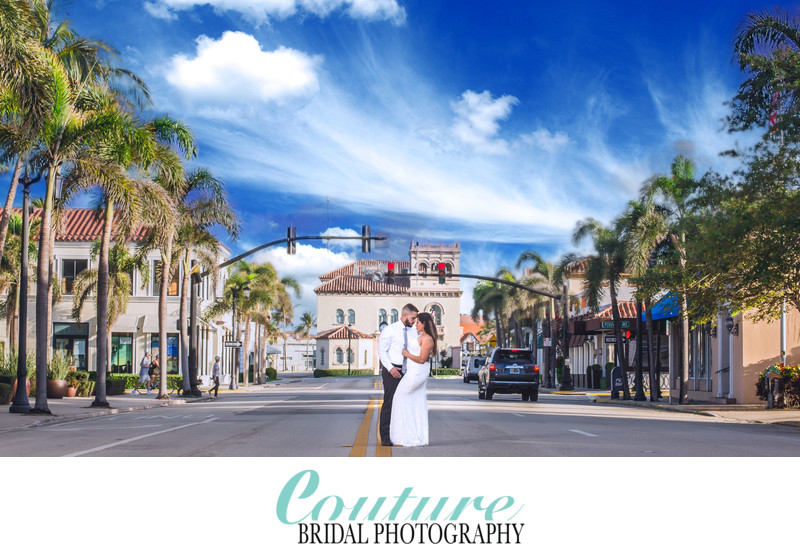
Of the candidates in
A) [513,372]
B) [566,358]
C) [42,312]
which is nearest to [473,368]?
[566,358]

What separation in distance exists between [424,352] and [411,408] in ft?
3.40

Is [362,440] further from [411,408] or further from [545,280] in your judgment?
[545,280]

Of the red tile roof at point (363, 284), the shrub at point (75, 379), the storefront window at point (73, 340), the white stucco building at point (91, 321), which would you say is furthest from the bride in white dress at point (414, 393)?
the red tile roof at point (363, 284)

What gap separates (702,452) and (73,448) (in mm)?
9398

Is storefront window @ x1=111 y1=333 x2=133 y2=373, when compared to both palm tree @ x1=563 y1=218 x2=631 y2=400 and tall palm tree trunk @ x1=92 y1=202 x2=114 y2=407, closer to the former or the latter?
tall palm tree trunk @ x1=92 y1=202 x2=114 y2=407

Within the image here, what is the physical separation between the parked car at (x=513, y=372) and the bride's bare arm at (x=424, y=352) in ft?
72.0

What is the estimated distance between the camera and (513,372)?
3094 centimetres

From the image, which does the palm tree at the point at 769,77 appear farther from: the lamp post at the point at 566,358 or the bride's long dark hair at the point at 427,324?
the lamp post at the point at 566,358

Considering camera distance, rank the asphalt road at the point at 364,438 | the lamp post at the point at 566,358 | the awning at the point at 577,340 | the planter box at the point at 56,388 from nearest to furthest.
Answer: the asphalt road at the point at 364,438, the planter box at the point at 56,388, the lamp post at the point at 566,358, the awning at the point at 577,340

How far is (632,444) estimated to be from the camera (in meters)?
12.9

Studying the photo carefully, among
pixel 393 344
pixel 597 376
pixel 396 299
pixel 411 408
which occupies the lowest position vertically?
pixel 597 376

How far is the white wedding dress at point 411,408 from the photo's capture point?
9.24 metres
